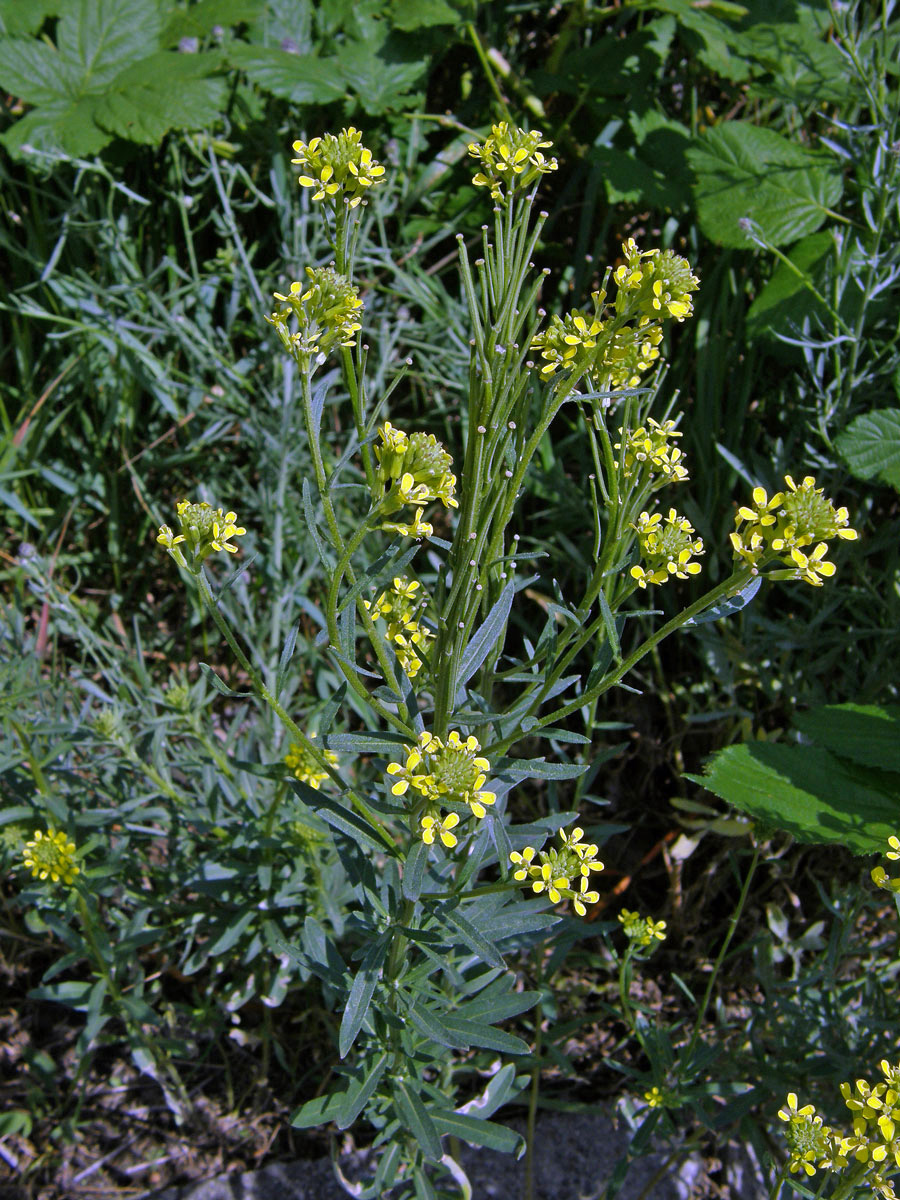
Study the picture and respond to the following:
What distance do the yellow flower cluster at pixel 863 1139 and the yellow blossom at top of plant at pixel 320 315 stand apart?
3.93 feet

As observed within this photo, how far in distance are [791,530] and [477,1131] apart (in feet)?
3.72

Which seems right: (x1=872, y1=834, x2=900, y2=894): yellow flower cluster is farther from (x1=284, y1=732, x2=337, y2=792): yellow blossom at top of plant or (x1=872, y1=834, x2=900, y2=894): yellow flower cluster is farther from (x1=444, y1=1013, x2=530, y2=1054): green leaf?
(x1=284, y1=732, x2=337, y2=792): yellow blossom at top of plant

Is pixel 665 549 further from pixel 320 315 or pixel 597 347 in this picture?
pixel 320 315

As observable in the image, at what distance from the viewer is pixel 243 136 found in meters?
2.76

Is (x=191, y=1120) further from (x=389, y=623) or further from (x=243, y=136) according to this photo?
(x=243, y=136)

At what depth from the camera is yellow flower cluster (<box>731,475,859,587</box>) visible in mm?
1053

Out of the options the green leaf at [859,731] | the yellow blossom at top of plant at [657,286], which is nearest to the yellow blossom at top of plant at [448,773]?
the yellow blossom at top of plant at [657,286]

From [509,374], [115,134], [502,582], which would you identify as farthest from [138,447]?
[509,374]

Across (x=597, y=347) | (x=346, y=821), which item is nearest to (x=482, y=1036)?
(x=346, y=821)

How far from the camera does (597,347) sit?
1145 millimetres

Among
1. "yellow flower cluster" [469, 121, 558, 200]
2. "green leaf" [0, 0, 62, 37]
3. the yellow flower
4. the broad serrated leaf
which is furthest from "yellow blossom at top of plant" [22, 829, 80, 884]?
"green leaf" [0, 0, 62, 37]

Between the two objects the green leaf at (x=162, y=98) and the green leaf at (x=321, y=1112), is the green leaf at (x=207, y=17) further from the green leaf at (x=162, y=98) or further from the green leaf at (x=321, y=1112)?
the green leaf at (x=321, y=1112)

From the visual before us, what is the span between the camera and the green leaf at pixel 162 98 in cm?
238

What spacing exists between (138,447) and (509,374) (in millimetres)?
2025
